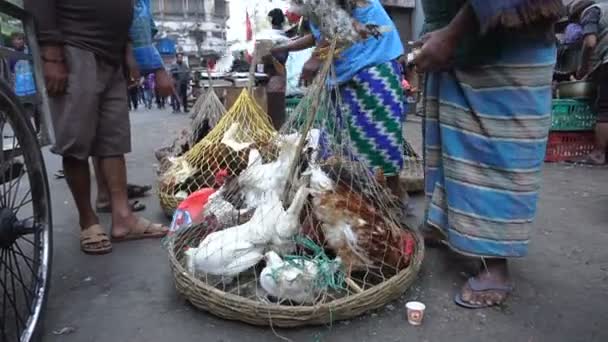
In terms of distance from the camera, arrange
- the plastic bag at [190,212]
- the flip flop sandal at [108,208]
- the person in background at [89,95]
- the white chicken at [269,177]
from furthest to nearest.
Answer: the flip flop sandal at [108,208]
the plastic bag at [190,212]
the person in background at [89,95]
the white chicken at [269,177]

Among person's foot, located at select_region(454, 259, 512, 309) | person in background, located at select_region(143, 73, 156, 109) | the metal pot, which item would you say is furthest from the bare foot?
person in background, located at select_region(143, 73, 156, 109)

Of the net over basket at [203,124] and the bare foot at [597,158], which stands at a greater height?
the net over basket at [203,124]

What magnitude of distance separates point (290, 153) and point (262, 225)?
427 millimetres

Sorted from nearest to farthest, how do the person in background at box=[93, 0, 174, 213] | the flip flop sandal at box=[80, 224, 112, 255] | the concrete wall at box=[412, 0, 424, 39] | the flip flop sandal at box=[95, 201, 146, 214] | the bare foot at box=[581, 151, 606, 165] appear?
the flip flop sandal at box=[80, 224, 112, 255] < the person in background at box=[93, 0, 174, 213] < the flip flop sandal at box=[95, 201, 146, 214] < the bare foot at box=[581, 151, 606, 165] < the concrete wall at box=[412, 0, 424, 39]

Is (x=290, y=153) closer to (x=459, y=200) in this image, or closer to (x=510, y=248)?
(x=459, y=200)

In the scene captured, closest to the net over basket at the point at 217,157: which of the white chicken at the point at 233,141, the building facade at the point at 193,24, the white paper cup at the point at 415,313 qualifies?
the white chicken at the point at 233,141

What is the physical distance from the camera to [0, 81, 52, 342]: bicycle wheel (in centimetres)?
164

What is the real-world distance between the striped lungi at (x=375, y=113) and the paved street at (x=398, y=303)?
608 millimetres

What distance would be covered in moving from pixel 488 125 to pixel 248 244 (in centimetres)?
103

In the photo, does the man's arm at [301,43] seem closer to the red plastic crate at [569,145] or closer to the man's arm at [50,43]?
the man's arm at [50,43]

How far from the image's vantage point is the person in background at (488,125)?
1869 mm

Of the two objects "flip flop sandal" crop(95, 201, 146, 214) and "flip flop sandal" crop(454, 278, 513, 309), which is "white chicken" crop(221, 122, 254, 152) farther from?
"flip flop sandal" crop(454, 278, 513, 309)

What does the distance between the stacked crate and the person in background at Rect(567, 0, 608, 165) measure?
18 cm

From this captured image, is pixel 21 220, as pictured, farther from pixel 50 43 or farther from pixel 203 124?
pixel 203 124
